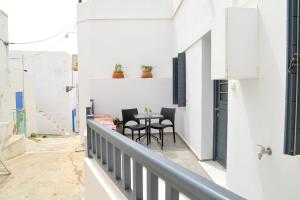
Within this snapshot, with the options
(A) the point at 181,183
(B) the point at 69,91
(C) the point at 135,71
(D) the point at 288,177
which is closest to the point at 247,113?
(D) the point at 288,177

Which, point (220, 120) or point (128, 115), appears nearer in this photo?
point (220, 120)

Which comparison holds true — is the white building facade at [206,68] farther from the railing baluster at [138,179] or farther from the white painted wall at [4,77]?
the white painted wall at [4,77]

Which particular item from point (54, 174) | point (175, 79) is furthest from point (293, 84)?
point (54, 174)

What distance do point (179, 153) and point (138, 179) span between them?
3.51 m

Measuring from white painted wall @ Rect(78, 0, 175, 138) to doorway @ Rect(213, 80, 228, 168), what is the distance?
3.40 m

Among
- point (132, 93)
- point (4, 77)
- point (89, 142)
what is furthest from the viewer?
point (4, 77)

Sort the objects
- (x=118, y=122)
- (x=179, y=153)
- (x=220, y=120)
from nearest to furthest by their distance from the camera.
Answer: (x=220, y=120) < (x=179, y=153) < (x=118, y=122)

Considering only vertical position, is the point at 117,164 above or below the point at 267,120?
below

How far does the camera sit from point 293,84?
68.7 inches

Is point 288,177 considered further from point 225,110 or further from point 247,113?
point 225,110

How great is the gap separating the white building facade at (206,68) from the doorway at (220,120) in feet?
0.36

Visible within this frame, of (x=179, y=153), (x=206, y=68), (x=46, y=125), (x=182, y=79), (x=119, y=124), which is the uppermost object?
(x=206, y=68)

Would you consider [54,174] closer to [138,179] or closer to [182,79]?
[182,79]

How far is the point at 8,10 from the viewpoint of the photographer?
30.5 feet
